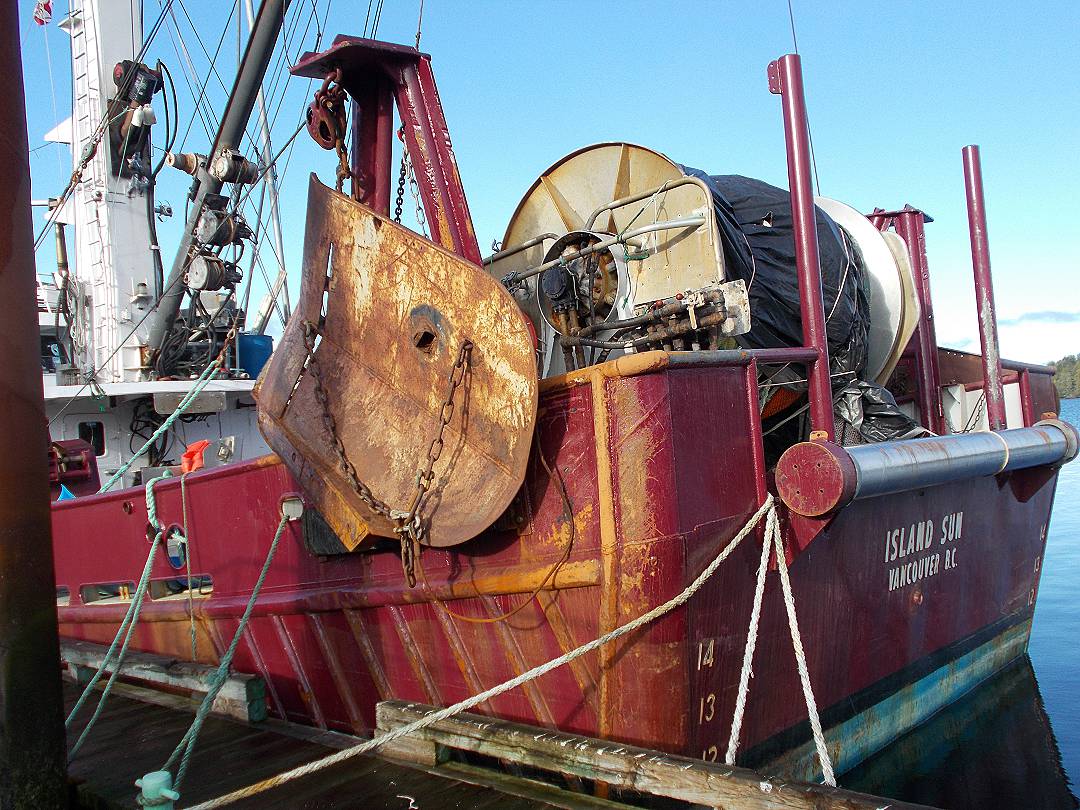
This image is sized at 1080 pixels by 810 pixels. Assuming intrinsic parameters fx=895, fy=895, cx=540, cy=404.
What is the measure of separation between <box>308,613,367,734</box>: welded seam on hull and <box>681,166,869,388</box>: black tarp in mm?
2952

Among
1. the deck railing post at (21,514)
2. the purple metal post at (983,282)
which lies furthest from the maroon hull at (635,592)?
the deck railing post at (21,514)

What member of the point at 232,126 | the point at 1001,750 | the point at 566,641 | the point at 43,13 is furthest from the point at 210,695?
the point at 43,13

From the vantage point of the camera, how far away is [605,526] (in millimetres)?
3600

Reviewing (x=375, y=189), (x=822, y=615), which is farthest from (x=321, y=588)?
(x=822, y=615)

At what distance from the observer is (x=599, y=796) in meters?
3.74

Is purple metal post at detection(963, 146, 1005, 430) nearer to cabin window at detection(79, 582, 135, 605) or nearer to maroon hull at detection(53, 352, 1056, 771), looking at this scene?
maroon hull at detection(53, 352, 1056, 771)

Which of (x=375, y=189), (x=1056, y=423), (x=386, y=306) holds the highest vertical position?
(x=375, y=189)

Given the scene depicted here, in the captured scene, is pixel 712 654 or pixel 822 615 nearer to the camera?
pixel 712 654

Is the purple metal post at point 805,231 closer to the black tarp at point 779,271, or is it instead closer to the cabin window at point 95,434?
the black tarp at point 779,271

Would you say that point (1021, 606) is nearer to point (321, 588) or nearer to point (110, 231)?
point (321, 588)

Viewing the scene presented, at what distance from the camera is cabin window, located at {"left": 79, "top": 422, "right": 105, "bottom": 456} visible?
1024 centimetres

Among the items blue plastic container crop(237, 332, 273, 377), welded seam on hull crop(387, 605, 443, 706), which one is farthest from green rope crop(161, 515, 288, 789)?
blue plastic container crop(237, 332, 273, 377)

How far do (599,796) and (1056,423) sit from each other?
4.70 m

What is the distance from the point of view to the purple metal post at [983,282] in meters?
6.41
